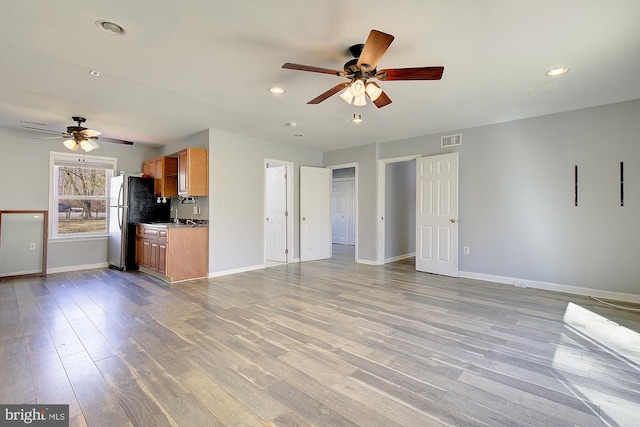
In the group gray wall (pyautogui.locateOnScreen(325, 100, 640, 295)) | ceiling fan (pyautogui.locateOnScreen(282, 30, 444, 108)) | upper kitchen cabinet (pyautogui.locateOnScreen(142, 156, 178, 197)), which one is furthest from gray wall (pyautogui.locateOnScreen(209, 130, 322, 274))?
gray wall (pyautogui.locateOnScreen(325, 100, 640, 295))

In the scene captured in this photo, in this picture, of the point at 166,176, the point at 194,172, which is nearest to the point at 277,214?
the point at 194,172

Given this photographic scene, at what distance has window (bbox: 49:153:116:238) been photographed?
221 inches

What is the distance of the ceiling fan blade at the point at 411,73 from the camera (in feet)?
7.66

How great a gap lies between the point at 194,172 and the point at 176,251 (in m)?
1.34

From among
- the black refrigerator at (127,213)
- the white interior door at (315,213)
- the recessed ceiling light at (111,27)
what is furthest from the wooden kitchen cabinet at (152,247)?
the recessed ceiling light at (111,27)

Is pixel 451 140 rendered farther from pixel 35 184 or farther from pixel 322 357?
pixel 35 184

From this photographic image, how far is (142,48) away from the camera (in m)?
2.55

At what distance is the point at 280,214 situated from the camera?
6672 millimetres

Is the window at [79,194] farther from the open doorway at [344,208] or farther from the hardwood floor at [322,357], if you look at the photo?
the open doorway at [344,208]

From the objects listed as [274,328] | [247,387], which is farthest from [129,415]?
[274,328]

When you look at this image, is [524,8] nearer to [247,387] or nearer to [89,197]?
[247,387]

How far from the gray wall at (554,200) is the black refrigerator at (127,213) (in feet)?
19.0

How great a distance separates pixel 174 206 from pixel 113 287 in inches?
81.8

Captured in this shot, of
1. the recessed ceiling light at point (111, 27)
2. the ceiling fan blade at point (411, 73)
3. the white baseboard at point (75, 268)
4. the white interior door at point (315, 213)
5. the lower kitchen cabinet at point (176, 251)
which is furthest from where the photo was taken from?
the white interior door at point (315, 213)
